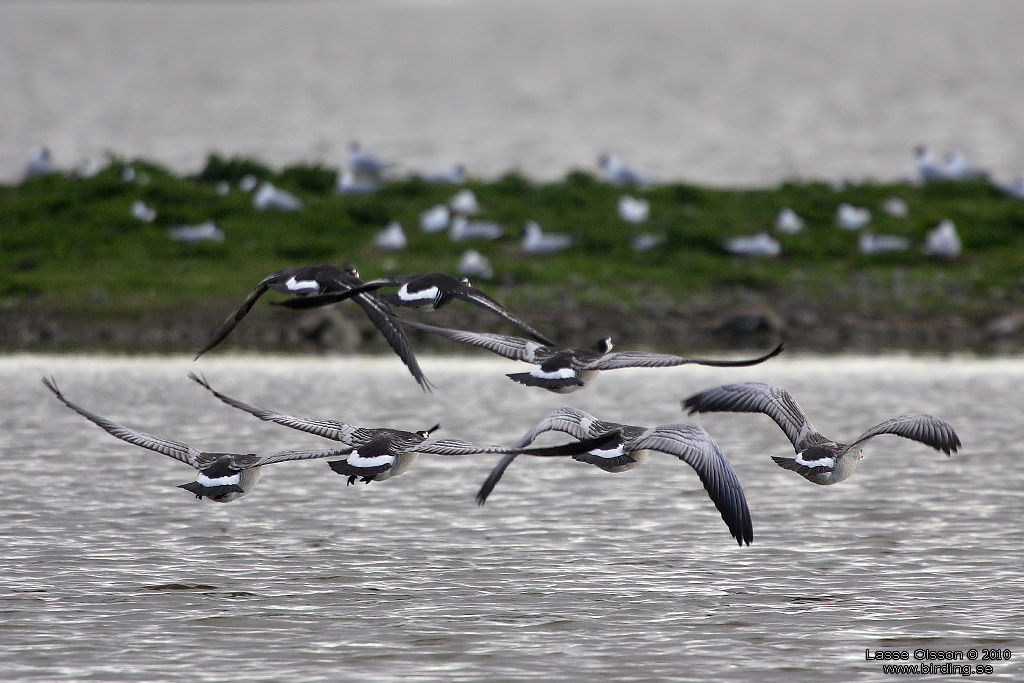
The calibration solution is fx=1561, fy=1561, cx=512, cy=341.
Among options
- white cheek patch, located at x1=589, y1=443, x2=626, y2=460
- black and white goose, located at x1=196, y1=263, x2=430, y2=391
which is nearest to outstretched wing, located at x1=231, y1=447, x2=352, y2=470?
black and white goose, located at x1=196, y1=263, x2=430, y2=391

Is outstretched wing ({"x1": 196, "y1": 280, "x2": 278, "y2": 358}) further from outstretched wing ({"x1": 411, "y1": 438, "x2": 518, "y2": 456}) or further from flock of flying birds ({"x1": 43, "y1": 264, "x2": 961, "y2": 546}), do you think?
outstretched wing ({"x1": 411, "y1": 438, "x2": 518, "y2": 456})

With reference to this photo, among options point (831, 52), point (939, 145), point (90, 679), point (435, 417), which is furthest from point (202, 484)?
point (831, 52)

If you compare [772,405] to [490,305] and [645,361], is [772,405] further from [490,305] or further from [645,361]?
[490,305]

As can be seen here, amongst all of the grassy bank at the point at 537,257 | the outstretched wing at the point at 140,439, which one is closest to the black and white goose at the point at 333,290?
the outstretched wing at the point at 140,439

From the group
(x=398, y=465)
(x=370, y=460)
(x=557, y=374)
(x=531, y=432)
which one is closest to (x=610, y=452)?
(x=557, y=374)

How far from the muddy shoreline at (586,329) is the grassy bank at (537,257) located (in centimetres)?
16

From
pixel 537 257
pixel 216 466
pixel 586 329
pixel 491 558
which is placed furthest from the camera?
pixel 537 257

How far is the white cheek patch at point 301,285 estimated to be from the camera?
10586 mm

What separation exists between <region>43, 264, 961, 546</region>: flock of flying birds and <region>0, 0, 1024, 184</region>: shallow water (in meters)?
31.7

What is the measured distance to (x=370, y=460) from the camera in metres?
10.3

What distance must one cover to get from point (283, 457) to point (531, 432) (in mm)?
1894

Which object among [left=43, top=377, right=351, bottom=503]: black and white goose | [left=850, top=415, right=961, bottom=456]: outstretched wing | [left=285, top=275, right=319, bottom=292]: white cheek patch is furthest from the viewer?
[left=285, top=275, right=319, bottom=292]: white cheek patch

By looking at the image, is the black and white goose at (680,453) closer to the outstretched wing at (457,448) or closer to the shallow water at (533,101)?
the outstretched wing at (457,448)

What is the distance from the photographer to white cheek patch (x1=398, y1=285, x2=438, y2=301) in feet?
35.0
